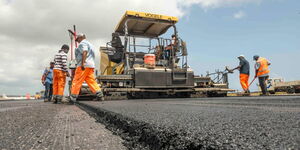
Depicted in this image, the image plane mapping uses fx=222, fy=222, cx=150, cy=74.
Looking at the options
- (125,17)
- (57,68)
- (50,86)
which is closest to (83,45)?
(57,68)

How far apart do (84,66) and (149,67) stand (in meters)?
2.54

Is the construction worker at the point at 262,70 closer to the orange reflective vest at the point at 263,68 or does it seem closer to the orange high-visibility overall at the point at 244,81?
the orange reflective vest at the point at 263,68

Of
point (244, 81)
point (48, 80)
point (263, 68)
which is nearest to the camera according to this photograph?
point (263, 68)

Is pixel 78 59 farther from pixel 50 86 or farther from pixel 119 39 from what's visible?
pixel 50 86

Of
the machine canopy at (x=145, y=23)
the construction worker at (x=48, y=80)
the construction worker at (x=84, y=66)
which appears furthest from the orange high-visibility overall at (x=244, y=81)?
the construction worker at (x=48, y=80)

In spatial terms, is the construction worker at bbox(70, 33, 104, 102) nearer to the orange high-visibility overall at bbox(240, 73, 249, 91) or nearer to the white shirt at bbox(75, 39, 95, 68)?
the white shirt at bbox(75, 39, 95, 68)

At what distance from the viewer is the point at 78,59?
4.91 meters

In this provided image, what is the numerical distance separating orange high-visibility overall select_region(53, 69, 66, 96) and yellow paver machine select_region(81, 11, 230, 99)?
2.63 ft

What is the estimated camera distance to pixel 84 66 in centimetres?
480

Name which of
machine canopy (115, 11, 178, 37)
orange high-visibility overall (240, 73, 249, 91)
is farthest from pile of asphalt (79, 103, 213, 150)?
orange high-visibility overall (240, 73, 249, 91)

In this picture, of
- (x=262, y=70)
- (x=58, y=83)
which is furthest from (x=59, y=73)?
(x=262, y=70)

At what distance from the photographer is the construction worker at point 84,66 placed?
4.73m

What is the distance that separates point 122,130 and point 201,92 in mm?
6775

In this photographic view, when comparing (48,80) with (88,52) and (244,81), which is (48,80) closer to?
(88,52)
